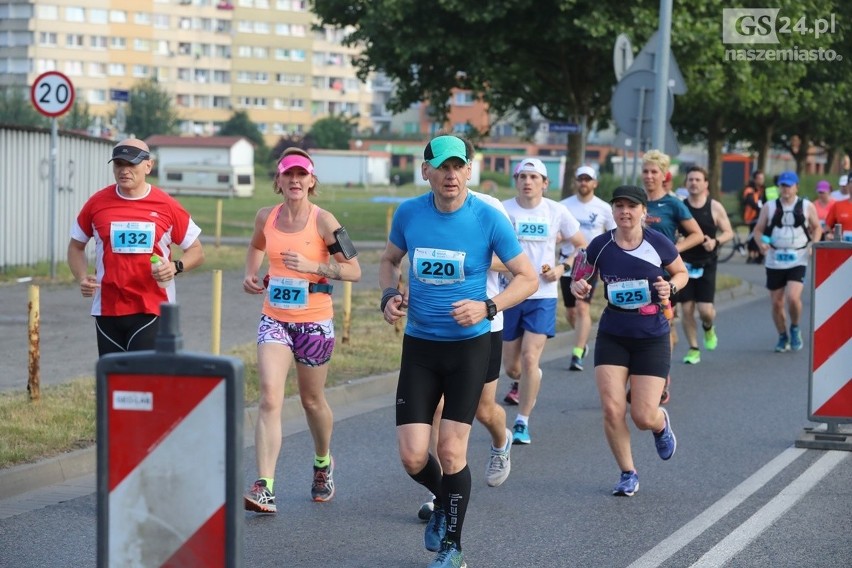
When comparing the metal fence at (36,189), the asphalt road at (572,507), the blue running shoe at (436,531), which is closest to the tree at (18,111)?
the metal fence at (36,189)

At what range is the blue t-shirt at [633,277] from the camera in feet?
27.2

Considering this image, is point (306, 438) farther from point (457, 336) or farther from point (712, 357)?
point (712, 357)

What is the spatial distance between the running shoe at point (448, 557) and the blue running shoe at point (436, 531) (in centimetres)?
27

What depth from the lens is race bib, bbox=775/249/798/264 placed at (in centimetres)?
1565

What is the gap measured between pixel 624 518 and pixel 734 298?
52.9 ft

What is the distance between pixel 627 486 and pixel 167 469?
4544 mm

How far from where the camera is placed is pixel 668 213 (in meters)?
12.1

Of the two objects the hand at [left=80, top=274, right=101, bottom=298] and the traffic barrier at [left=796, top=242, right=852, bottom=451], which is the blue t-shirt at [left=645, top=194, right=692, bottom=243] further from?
the hand at [left=80, top=274, right=101, bottom=298]

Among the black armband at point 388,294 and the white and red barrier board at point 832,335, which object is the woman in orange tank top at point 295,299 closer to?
the black armband at point 388,294

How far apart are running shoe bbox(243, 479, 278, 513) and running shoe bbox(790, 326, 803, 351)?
9.58m

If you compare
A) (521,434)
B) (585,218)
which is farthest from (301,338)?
(585,218)

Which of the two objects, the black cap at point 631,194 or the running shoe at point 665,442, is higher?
the black cap at point 631,194

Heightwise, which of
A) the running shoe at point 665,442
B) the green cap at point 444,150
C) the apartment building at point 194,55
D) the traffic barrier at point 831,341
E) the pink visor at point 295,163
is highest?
the apartment building at point 194,55

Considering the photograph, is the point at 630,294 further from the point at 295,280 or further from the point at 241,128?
the point at 241,128
